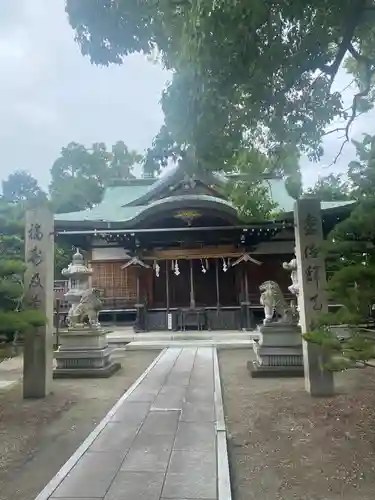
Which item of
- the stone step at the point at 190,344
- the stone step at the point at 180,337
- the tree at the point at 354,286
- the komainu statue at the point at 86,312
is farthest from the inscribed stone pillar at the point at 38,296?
the stone step at the point at 180,337

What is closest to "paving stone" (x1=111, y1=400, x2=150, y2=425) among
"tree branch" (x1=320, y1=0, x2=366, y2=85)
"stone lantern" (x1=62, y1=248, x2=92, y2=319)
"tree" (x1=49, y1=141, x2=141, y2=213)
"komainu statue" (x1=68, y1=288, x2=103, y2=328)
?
"komainu statue" (x1=68, y1=288, x2=103, y2=328)

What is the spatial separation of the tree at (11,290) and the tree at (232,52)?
86.2 inches

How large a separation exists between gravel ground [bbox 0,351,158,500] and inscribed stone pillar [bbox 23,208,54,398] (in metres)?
0.28

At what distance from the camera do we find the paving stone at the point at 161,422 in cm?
416

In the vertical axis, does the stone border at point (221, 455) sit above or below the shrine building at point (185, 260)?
below

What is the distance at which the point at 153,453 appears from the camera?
138 inches

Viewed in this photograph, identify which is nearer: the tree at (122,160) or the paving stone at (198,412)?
the paving stone at (198,412)

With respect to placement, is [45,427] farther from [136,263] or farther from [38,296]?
[136,263]

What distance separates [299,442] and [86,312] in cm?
528

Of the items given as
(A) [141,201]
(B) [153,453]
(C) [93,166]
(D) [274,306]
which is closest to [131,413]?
(B) [153,453]

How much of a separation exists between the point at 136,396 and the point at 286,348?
9.52ft

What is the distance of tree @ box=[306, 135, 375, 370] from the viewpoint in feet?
13.3

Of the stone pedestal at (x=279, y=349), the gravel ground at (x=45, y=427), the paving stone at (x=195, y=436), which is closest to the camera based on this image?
the gravel ground at (x=45, y=427)

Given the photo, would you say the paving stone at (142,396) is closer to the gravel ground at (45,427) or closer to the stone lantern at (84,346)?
the gravel ground at (45,427)
